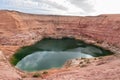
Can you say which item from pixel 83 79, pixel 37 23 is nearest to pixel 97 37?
pixel 37 23

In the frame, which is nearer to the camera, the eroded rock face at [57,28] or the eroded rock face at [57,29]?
the eroded rock face at [57,29]

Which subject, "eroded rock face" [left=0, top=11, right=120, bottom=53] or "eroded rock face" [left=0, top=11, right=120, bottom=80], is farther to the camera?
"eroded rock face" [left=0, top=11, right=120, bottom=53]

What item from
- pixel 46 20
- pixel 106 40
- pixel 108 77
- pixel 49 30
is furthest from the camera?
pixel 46 20

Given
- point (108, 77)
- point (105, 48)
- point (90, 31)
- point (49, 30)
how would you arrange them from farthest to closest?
point (49, 30) → point (90, 31) → point (105, 48) → point (108, 77)

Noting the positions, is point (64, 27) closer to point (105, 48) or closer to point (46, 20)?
point (46, 20)

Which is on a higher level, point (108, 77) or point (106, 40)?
point (108, 77)

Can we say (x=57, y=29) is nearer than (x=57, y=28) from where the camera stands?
Yes

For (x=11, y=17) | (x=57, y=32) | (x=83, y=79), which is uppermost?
(x=83, y=79)

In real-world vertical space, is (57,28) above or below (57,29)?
above
